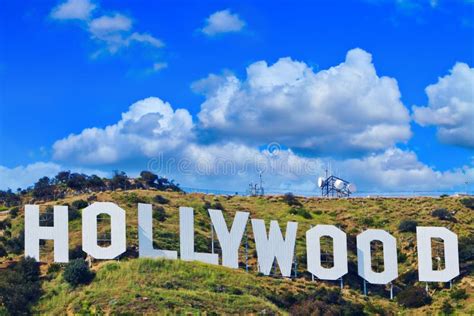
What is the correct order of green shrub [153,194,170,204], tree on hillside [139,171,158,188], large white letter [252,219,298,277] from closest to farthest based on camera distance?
large white letter [252,219,298,277], green shrub [153,194,170,204], tree on hillside [139,171,158,188]

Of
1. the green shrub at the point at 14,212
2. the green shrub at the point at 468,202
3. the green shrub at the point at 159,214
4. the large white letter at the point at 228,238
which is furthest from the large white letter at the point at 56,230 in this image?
the green shrub at the point at 468,202

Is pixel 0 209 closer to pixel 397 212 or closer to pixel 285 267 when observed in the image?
pixel 285 267

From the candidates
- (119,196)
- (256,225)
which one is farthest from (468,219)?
(119,196)

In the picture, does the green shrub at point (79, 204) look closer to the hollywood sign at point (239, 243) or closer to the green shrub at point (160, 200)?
the green shrub at point (160, 200)

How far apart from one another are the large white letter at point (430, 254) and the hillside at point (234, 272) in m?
1.39

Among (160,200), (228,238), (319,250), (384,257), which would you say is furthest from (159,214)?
(384,257)

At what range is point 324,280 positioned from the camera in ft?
223

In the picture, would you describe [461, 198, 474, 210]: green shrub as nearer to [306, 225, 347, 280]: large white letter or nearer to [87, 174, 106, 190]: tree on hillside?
[306, 225, 347, 280]: large white letter

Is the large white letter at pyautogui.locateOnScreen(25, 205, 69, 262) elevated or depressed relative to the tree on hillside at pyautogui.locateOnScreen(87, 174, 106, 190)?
depressed

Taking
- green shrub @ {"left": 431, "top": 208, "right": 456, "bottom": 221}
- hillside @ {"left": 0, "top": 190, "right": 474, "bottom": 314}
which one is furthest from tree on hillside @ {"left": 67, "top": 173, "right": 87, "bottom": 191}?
green shrub @ {"left": 431, "top": 208, "right": 456, "bottom": 221}

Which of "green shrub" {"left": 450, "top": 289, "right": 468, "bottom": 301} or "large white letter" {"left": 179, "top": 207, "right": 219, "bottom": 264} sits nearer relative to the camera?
"large white letter" {"left": 179, "top": 207, "right": 219, "bottom": 264}

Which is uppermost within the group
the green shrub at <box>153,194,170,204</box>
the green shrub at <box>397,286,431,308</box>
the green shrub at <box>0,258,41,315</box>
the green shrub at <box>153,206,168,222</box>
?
the green shrub at <box>153,194,170,204</box>

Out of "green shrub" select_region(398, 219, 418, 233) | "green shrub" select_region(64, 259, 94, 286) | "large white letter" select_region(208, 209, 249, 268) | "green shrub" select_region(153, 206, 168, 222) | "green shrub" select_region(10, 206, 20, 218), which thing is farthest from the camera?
"green shrub" select_region(398, 219, 418, 233)

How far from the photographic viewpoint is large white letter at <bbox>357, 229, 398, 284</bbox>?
65.6 meters
